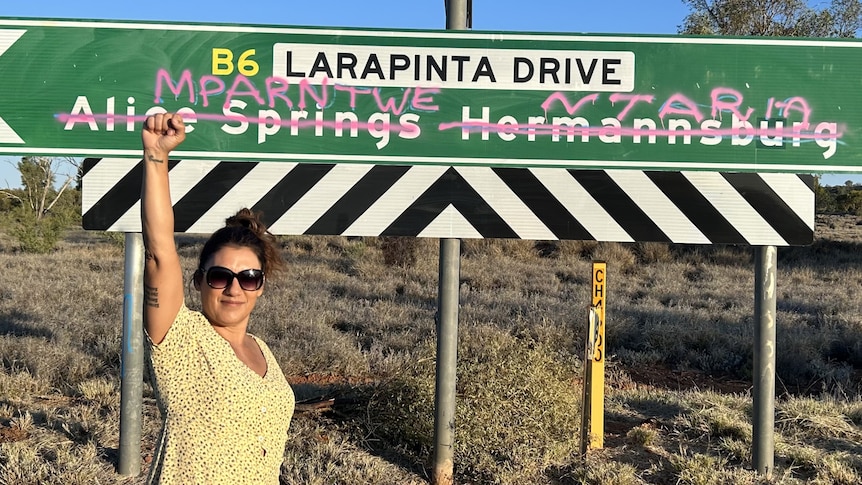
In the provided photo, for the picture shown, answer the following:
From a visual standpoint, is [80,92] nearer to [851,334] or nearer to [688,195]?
[688,195]

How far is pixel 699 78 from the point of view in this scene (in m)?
3.70

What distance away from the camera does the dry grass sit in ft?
12.9

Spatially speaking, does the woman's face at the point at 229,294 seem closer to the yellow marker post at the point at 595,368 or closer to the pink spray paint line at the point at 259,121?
the pink spray paint line at the point at 259,121

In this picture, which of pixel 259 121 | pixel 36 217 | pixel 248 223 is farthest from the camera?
pixel 36 217

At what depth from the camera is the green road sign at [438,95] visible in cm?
363

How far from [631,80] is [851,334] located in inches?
285

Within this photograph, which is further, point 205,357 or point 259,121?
point 259,121

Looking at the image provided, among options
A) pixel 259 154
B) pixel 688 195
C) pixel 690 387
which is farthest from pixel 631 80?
pixel 690 387

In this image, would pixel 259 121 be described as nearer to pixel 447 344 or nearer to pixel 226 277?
pixel 447 344

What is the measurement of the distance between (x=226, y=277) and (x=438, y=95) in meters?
2.01

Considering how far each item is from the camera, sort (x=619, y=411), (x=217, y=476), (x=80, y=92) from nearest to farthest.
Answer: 1. (x=217, y=476)
2. (x=80, y=92)
3. (x=619, y=411)

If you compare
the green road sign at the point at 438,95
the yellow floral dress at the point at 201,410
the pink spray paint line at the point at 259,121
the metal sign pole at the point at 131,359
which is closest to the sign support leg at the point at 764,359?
the green road sign at the point at 438,95

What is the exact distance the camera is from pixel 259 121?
3633 millimetres

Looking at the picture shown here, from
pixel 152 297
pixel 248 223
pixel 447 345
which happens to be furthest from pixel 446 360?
pixel 152 297
